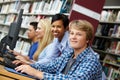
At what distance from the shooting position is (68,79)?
197 cm

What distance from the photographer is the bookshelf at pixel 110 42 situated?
5031mm

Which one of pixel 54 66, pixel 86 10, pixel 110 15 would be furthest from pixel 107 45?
pixel 54 66

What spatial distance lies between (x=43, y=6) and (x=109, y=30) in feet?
5.97

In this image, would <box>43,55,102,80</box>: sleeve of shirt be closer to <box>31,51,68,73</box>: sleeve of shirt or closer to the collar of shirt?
the collar of shirt

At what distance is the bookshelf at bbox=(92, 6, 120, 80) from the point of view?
503 centimetres

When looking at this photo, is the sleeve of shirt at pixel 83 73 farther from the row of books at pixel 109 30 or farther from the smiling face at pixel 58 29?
the row of books at pixel 109 30

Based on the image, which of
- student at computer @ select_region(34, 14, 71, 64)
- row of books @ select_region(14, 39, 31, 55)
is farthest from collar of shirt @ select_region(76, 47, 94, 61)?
row of books @ select_region(14, 39, 31, 55)

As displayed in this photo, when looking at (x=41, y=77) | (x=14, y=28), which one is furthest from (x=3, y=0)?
(x=41, y=77)

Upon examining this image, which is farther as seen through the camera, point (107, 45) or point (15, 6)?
point (15, 6)

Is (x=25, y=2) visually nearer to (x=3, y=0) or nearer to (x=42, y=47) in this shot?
(x=3, y=0)

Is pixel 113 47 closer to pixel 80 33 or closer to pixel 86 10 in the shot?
pixel 86 10

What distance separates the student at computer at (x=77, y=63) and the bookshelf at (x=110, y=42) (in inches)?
108

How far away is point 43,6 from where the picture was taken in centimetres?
647

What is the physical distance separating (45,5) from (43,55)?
3481 mm
